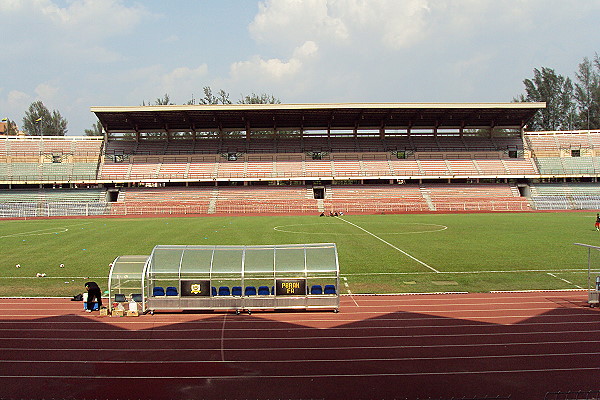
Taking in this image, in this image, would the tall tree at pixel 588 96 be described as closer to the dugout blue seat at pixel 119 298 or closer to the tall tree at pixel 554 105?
the tall tree at pixel 554 105

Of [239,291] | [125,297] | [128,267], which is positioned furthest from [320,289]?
[125,297]

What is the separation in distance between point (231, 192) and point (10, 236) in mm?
31555

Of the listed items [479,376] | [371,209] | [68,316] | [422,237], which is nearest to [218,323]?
[68,316]

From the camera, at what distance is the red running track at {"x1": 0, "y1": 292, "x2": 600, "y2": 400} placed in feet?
30.8

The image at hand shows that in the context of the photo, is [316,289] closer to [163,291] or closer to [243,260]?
Answer: [243,260]

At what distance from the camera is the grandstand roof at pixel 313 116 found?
61.9 metres

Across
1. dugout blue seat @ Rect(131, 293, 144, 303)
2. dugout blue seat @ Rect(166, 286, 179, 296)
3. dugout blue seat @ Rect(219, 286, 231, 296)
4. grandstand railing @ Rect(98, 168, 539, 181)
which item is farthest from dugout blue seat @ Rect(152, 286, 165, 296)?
grandstand railing @ Rect(98, 168, 539, 181)

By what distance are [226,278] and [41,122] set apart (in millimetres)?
110425

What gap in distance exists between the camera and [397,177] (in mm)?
63750

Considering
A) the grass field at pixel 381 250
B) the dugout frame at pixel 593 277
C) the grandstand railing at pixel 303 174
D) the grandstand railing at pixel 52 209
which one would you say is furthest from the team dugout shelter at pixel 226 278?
the grandstand railing at pixel 303 174

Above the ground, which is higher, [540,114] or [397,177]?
[540,114]

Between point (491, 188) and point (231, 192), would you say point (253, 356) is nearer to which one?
point (231, 192)

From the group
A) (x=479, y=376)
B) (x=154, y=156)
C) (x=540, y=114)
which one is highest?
(x=540, y=114)

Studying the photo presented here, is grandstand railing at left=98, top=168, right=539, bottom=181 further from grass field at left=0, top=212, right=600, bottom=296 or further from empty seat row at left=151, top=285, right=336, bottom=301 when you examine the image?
empty seat row at left=151, top=285, right=336, bottom=301
